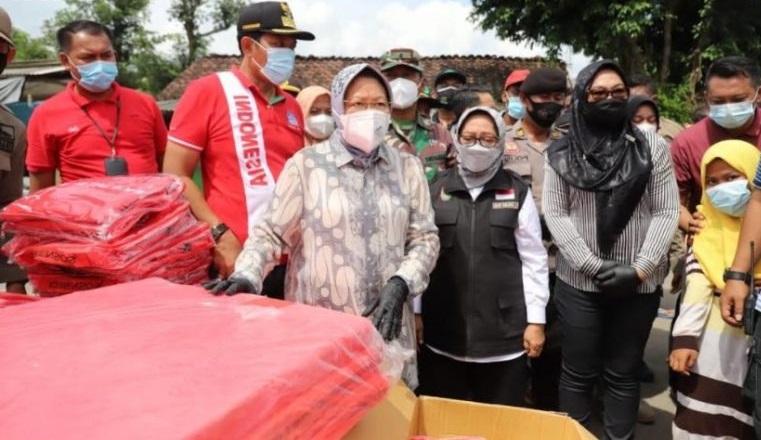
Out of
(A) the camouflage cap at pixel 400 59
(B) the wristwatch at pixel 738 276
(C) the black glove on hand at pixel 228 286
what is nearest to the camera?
(C) the black glove on hand at pixel 228 286

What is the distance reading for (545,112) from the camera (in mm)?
3197

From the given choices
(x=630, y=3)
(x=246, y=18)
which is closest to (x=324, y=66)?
(x=630, y=3)

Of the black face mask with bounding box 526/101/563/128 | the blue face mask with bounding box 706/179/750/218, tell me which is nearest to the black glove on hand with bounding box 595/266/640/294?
the blue face mask with bounding box 706/179/750/218

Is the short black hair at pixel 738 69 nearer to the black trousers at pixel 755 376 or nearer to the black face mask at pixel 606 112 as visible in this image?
the black face mask at pixel 606 112

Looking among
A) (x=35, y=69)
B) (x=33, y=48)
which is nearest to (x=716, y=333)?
(x=35, y=69)

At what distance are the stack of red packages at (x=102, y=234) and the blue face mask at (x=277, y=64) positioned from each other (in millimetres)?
661

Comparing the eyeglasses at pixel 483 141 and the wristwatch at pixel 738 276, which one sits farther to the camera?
the eyeglasses at pixel 483 141

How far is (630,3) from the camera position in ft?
46.0

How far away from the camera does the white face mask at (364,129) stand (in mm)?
1935

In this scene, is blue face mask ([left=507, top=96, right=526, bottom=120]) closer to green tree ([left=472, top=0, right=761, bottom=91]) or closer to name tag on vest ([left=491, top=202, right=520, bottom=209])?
name tag on vest ([left=491, top=202, right=520, bottom=209])

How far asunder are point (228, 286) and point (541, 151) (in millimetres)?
2116

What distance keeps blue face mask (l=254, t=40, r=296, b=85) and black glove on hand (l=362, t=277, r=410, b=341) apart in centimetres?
110

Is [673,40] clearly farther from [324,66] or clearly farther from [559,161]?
[559,161]

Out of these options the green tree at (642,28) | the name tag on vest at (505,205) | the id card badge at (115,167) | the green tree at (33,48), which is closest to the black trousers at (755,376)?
the name tag on vest at (505,205)
